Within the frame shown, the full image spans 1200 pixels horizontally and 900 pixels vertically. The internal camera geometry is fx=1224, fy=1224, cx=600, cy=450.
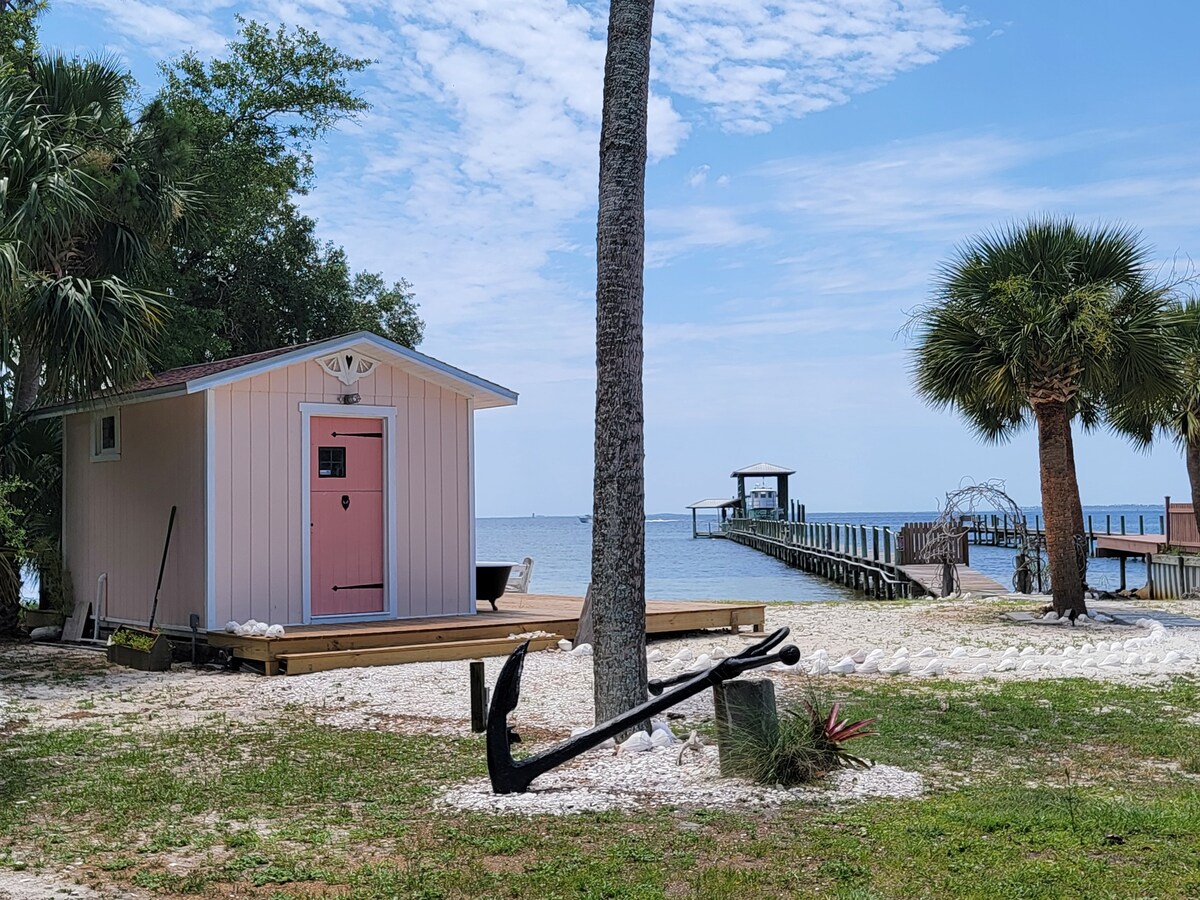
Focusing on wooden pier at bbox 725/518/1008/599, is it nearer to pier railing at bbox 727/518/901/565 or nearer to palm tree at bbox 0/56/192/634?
pier railing at bbox 727/518/901/565

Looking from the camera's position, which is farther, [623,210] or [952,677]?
[952,677]

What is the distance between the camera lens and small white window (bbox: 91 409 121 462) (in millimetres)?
13273

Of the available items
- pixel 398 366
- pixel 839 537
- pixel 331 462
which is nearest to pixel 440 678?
pixel 331 462

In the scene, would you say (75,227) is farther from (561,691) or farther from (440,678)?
(561,691)

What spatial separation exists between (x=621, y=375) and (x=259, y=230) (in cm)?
1675

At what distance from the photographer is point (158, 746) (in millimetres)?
7316

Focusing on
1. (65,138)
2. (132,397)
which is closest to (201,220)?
(65,138)

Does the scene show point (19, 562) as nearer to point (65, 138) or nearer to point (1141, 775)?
point (65, 138)

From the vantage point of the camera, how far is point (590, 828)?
199 inches

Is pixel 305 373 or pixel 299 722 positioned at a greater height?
pixel 305 373

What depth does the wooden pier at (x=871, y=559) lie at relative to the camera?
2572cm

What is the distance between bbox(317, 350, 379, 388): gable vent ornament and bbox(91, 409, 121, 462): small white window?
266 centimetres

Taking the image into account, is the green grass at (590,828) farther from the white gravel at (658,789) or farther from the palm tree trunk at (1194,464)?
the palm tree trunk at (1194,464)

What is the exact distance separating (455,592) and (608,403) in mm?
6569
